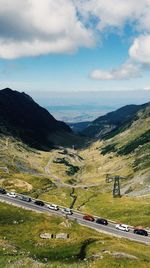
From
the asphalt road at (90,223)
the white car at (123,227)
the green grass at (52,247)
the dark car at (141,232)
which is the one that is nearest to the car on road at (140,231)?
the dark car at (141,232)

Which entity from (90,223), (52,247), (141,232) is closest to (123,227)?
(141,232)

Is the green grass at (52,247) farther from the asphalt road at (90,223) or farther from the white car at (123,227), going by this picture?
the white car at (123,227)

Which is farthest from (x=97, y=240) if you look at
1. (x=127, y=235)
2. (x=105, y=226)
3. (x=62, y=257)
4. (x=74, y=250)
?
(x=105, y=226)

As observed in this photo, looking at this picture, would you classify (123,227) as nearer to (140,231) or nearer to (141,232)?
(140,231)

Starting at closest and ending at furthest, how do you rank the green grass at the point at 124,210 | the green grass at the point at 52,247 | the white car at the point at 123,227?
1. the green grass at the point at 52,247
2. the white car at the point at 123,227
3. the green grass at the point at 124,210

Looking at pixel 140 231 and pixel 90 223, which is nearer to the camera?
pixel 140 231

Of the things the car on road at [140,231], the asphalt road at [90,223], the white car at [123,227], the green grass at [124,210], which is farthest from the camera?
the green grass at [124,210]

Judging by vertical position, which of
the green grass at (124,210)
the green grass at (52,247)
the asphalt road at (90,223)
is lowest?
the green grass at (124,210)

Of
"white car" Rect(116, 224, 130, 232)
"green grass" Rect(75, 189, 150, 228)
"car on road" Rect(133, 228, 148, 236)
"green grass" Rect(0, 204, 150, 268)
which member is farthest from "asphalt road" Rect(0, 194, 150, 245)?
"green grass" Rect(0, 204, 150, 268)

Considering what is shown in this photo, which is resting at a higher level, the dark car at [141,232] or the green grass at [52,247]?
the green grass at [52,247]

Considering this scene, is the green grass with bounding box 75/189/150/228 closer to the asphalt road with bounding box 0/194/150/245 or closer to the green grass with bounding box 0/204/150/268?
the asphalt road with bounding box 0/194/150/245

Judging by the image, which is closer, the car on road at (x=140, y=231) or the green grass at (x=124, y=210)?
the car on road at (x=140, y=231)

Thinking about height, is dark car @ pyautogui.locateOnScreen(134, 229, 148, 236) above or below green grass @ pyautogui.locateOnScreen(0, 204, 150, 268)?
below
